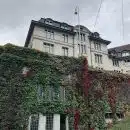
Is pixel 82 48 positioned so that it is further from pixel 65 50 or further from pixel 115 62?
pixel 115 62

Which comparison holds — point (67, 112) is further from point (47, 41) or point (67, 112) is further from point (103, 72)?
point (47, 41)

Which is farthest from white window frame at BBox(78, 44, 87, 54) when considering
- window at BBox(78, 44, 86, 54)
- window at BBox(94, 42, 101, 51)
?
window at BBox(94, 42, 101, 51)

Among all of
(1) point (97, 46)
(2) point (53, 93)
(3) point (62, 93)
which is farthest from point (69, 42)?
(2) point (53, 93)

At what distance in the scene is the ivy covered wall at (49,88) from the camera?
19.5 meters

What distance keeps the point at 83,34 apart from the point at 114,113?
2367cm

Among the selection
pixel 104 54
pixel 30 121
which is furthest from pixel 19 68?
pixel 104 54

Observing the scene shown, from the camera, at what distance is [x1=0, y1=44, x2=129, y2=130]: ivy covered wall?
64.1 ft

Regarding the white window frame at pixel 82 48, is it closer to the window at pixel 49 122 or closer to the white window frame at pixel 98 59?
the white window frame at pixel 98 59

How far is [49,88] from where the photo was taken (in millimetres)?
22234

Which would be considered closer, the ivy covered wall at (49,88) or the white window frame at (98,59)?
the ivy covered wall at (49,88)

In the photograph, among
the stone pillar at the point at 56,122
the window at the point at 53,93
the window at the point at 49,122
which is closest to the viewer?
the window at the point at 49,122

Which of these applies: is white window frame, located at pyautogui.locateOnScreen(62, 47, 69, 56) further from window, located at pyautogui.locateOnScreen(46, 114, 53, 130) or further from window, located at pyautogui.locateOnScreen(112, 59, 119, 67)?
window, located at pyautogui.locateOnScreen(46, 114, 53, 130)

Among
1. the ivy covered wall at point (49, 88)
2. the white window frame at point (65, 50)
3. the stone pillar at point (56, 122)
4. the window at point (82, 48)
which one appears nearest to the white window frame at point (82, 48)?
the window at point (82, 48)

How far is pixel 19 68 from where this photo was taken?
69.0 ft
